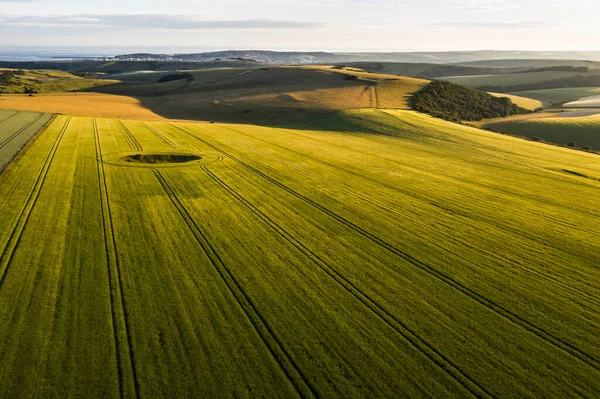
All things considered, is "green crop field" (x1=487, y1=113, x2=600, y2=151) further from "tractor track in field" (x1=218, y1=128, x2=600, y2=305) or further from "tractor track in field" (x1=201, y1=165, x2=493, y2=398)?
"tractor track in field" (x1=201, y1=165, x2=493, y2=398)

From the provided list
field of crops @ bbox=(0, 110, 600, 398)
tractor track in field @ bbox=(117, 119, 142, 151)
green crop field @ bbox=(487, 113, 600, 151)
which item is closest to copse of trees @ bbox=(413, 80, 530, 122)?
green crop field @ bbox=(487, 113, 600, 151)

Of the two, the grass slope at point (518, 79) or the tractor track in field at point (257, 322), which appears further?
the grass slope at point (518, 79)

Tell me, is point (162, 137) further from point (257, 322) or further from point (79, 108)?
point (257, 322)

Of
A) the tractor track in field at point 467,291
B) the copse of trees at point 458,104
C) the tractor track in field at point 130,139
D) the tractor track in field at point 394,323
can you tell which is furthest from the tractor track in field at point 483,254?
the copse of trees at point 458,104

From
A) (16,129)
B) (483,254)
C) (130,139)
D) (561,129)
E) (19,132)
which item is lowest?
(483,254)

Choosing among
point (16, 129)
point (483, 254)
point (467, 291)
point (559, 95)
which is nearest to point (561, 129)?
point (483, 254)

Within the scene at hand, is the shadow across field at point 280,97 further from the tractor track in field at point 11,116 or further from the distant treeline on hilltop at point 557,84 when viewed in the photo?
the distant treeline on hilltop at point 557,84

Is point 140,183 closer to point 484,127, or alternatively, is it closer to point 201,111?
point 201,111
